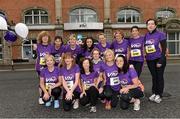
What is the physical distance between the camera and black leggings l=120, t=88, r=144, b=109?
7337 mm

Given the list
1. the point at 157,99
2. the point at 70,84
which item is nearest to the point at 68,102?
the point at 70,84

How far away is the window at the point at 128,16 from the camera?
35.3 m

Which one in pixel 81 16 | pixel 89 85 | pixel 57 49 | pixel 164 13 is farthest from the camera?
pixel 164 13

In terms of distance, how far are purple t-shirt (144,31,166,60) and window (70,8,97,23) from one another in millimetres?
26949

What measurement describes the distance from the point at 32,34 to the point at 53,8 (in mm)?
3245

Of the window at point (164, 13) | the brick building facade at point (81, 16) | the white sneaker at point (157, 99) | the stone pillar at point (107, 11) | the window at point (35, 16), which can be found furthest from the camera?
the window at point (164, 13)

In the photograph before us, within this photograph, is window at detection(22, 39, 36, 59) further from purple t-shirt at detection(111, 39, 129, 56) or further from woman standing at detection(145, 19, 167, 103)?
woman standing at detection(145, 19, 167, 103)

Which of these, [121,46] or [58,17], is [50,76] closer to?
[121,46]

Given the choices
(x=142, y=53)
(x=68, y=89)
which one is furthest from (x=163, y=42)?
(x=68, y=89)

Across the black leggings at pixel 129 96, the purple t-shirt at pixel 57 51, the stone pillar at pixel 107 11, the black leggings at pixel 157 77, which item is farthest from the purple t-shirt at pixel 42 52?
the stone pillar at pixel 107 11

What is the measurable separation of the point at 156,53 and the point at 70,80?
2100 millimetres

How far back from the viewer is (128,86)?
24.7 ft

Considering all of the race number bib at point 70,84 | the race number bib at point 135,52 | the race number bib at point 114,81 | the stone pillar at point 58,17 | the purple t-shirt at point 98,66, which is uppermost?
the stone pillar at point 58,17

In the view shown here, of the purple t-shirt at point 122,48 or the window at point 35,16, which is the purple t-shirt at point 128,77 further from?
the window at point 35,16
